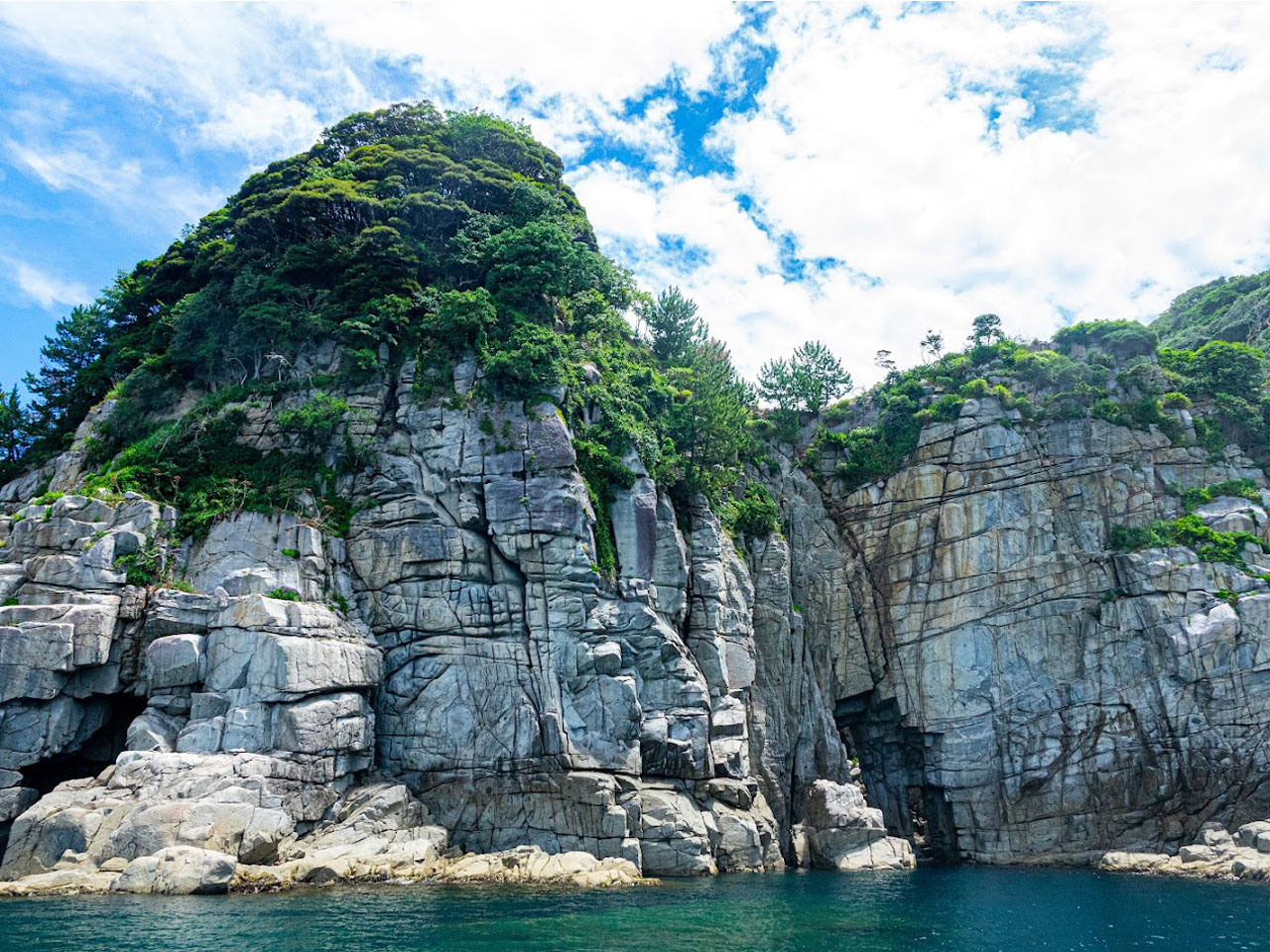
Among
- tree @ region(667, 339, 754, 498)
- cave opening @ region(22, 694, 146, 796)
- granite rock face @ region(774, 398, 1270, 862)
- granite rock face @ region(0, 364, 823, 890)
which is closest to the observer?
granite rock face @ region(0, 364, 823, 890)

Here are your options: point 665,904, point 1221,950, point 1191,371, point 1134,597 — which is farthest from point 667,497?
point 1191,371

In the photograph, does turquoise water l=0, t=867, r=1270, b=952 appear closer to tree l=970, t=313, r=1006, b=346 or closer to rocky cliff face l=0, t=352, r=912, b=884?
rocky cliff face l=0, t=352, r=912, b=884

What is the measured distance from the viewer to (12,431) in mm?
51500

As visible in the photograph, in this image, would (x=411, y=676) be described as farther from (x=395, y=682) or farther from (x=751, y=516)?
(x=751, y=516)

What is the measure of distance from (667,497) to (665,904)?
75.2 feet

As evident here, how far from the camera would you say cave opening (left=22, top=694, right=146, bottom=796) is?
35781mm

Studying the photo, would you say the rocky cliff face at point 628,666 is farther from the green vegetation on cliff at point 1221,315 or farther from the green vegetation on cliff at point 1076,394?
the green vegetation on cliff at point 1221,315

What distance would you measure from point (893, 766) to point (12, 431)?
53.6 metres

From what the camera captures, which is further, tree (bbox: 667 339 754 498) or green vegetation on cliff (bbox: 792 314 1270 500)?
green vegetation on cliff (bbox: 792 314 1270 500)

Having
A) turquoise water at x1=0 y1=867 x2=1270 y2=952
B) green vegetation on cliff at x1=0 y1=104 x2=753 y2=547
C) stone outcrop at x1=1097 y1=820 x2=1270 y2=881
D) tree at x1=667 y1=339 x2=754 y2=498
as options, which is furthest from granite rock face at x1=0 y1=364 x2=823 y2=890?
stone outcrop at x1=1097 y1=820 x2=1270 y2=881

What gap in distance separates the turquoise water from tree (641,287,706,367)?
35704 mm

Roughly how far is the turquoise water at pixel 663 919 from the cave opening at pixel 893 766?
1681cm

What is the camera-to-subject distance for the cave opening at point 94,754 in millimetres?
35781

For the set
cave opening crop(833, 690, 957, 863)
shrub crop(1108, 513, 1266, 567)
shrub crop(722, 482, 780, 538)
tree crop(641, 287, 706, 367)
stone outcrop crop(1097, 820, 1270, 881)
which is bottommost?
stone outcrop crop(1097, 820, 1270, 881)
